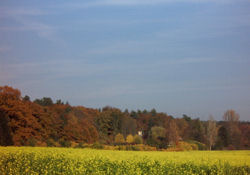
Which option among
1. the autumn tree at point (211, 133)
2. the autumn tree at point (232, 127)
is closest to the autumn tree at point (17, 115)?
the autumn tree at point (211, 133)

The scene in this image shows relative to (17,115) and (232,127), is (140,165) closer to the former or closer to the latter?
(17,115)

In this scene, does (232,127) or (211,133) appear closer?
(211,133)

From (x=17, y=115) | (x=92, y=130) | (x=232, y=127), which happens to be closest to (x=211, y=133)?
(x=232, y=127)

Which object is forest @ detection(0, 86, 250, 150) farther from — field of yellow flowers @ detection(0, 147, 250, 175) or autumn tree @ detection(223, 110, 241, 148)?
field of yellow flowers @ detection(0, 147, 250, 175)

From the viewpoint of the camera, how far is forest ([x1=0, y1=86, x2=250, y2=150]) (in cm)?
3148

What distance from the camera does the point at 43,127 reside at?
44.5 metres

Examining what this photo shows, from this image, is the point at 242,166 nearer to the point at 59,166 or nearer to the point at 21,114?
the point at 59,166

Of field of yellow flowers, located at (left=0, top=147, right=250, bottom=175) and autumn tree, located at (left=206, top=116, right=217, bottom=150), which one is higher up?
autumn tree, located at (left=206, top=116, right=217, bottom=150)

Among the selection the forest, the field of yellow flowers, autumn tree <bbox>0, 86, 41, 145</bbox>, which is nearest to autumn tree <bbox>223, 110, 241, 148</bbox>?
the forest

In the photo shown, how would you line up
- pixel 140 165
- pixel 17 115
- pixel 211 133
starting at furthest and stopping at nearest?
1. pixel 211 133
2. pixel 17 115
3. pixel 140 165

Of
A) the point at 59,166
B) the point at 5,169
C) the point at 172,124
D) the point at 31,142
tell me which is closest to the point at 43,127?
the point at 31,142

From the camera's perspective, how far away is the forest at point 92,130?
31.5m

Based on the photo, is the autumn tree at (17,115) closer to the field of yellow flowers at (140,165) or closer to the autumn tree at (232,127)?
the field of yellow flowers at (140,165)

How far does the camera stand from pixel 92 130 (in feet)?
166
